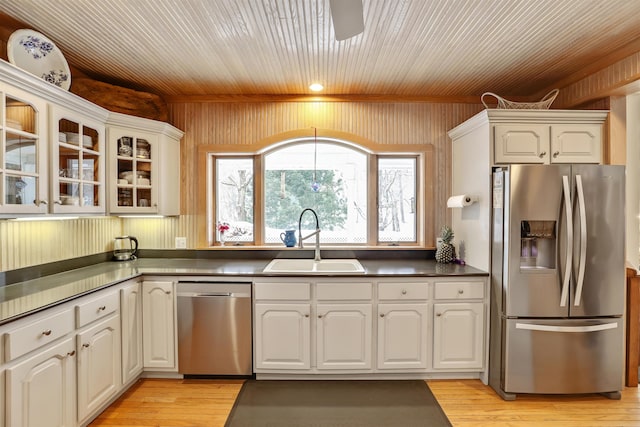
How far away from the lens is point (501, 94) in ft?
10.2

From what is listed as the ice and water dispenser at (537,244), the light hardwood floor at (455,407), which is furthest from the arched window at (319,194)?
the light hardwood floor at (455,407)

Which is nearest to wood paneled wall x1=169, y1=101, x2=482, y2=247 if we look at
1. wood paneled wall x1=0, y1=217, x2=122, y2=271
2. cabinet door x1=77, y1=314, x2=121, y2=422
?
wood paneled wall x1=0, y1=217, x2=122, y2=271

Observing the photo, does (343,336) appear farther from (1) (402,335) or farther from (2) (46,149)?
(2) (46,149)

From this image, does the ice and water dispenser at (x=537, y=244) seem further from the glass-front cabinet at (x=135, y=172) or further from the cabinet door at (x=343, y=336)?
the glass-front cabinet at (x=135, y=172)

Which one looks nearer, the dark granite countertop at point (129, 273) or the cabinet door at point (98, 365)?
the dark granite countertop at point (129, 273)

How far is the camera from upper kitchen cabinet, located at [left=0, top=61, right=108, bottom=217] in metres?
1.75

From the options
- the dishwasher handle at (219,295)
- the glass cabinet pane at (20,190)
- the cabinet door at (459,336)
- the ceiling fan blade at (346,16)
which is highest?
the ceiling fan blade at (346,16)

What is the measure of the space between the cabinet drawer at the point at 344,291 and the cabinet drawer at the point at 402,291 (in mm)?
97

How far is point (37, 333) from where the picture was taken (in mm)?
1608

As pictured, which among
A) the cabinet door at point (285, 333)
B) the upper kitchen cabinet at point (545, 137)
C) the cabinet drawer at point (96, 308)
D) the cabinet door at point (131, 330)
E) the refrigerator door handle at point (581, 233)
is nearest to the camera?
the cabinet drawer at point (96, 308)

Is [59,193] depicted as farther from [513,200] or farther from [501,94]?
[501,94]

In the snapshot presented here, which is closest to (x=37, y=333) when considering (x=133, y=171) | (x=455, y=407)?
(x=133, y=171)

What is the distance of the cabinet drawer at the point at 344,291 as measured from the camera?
99.2 inches

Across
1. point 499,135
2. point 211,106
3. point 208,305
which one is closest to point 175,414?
point 208,305
